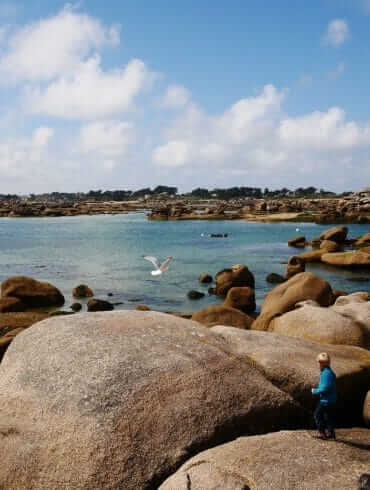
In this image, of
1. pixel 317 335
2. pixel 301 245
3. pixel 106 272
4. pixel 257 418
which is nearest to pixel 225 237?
pixel 301 245

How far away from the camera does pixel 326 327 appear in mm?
14461

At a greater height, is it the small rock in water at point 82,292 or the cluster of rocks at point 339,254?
the cluster of rocks at point 339,254

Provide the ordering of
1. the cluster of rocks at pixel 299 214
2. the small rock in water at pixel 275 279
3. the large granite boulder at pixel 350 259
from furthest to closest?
1. the cluster of rocks at pixel 299 214
2. the large granite boulder at pixel 350 259
3. the small rock in water at pixel 275 279

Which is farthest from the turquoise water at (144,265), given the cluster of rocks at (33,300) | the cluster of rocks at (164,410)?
the cluster of rocks at (164,410)

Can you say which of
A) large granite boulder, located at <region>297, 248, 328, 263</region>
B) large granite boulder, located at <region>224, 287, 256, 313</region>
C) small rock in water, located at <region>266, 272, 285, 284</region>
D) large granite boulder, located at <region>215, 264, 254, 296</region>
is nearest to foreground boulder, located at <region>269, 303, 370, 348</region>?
large granite boulder, located at <region>224, 287, 256, 313</region>

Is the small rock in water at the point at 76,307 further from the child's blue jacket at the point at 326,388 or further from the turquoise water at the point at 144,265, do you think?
the child's blue jacket at the point at 326,388

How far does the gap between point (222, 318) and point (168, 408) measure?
42.3 ft

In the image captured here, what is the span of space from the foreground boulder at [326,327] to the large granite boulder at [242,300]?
13034 millimetres

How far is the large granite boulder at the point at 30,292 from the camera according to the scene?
30281 millimetres

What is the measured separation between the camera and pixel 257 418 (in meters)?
8.84

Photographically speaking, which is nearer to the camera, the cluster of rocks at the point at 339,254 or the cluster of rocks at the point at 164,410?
the cluster of rocks at the point at 164,410

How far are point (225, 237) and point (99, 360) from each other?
79.4 metres

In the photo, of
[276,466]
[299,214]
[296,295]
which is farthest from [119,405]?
[299,214]

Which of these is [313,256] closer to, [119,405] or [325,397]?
[325,397]
